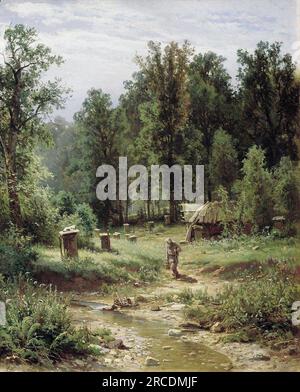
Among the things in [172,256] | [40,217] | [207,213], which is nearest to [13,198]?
[40,217]

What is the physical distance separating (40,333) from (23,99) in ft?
9.80

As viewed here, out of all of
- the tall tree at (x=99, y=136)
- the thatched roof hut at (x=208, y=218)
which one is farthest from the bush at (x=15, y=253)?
the thatched roof hut at (x=208, y=218)

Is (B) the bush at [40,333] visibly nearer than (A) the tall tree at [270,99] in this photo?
Yes

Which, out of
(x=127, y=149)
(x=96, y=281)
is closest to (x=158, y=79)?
(x=127, y=149)

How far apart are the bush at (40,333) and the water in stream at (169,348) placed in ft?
1.73

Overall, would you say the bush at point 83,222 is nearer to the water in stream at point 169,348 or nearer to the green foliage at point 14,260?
the green foliage at point 14,260

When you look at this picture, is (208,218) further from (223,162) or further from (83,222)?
(83,222)

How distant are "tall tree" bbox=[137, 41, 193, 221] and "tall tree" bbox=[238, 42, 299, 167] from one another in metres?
0.76

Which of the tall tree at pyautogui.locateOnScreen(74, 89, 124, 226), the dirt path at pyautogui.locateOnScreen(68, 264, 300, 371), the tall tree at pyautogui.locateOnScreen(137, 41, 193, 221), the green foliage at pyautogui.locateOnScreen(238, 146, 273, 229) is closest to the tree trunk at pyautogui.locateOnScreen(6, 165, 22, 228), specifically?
the tall tree at pyautogui.locateOnScreen(74, 89, 124, 226)

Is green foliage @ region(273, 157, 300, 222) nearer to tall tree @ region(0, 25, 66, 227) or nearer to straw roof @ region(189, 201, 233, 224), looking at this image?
straw roof @ region(189, 201, 233, 224)

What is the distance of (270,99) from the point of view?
8383 mm

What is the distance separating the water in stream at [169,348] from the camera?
7.47 m

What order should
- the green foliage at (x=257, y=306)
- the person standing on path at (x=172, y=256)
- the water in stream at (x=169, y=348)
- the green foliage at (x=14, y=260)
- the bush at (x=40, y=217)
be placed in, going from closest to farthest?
the water in stream at (x=169, y=348) → the green foliage at (x=257, y=306) → the green foliage at (x=14, y=260) → the person standing on path at (x=172, y=256) → the bush at (x=40, y=217)

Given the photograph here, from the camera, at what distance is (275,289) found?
8.04 metres
